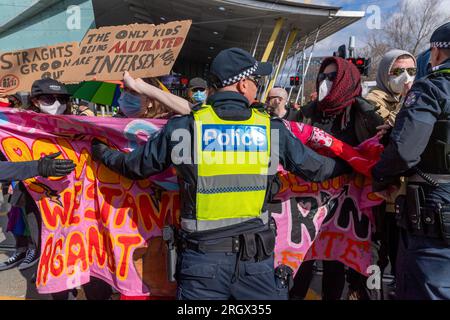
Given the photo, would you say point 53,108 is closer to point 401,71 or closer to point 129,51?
point 129,51

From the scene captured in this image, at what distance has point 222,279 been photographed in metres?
1.83

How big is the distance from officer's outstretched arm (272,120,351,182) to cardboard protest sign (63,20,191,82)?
2.84 ft

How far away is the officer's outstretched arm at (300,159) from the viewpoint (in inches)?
77.8

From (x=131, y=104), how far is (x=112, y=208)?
1.01 m

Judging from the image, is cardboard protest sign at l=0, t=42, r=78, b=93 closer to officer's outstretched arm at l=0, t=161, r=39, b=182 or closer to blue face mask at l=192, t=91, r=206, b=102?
officer's outstretched arm at l=0, t=161, r=39, b=182

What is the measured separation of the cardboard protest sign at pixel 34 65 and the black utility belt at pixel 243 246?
60.9 inches

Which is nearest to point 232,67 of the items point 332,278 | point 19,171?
point 19,171

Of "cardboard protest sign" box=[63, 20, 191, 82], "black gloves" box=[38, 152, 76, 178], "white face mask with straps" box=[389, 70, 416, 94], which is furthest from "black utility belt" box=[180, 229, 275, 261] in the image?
"white face mask with straps" box=[389, 70, 416, 94]

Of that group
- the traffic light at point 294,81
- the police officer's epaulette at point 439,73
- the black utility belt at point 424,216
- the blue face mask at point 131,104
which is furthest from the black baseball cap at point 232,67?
the traffic light at point 294,81

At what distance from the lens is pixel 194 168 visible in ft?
6.09

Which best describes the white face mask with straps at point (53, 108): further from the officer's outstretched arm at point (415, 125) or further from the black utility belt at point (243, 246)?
the officer's outstretched arm at point (415, 125)

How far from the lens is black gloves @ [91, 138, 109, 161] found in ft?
7.71

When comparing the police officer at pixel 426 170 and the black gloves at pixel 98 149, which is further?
the black gloves at pixel 98 149

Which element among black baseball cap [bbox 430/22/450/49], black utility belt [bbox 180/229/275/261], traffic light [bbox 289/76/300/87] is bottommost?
black utility belt [bbox 180/229/275/261]
